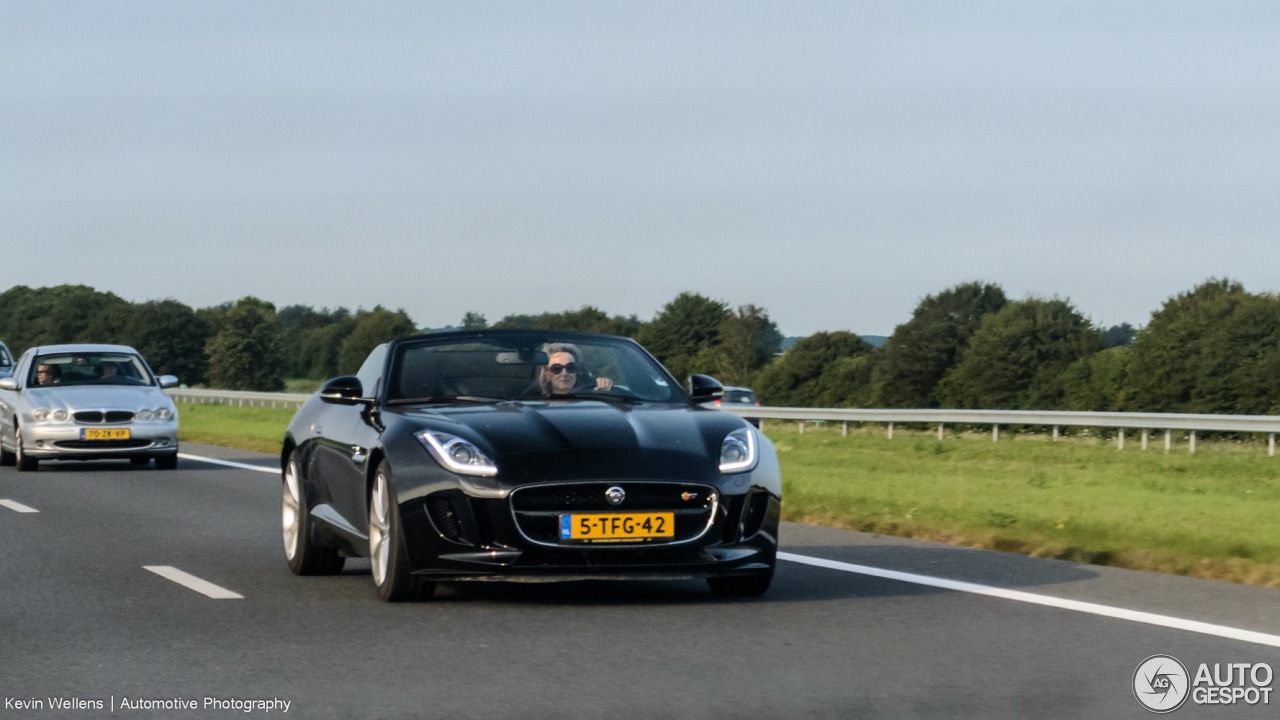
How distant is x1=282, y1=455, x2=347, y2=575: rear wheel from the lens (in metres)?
9.37

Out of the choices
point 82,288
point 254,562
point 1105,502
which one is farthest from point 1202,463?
point 82,288

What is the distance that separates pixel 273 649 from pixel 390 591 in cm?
132

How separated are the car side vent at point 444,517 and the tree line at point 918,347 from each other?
1376 inches

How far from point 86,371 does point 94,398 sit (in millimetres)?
1016

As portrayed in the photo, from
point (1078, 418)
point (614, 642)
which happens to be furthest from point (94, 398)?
point (1078, 418)

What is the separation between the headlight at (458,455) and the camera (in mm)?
7594

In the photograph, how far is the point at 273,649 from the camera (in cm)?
671

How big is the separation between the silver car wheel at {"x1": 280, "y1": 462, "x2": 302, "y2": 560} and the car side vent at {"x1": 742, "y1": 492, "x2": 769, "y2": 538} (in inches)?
118

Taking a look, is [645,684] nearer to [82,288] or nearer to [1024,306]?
[1024,306]

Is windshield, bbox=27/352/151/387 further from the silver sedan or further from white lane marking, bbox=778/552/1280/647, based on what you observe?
white lane marking, bbox=778/552/1280/647

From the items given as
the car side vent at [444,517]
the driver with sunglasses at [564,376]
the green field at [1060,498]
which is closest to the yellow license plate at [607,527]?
the car side vent at [444,517]

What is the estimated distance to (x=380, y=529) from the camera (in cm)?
814

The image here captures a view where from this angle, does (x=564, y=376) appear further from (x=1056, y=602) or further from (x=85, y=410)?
(x=85, y=410)

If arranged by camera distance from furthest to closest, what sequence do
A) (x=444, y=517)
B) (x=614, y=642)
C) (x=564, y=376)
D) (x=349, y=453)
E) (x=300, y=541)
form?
(x=300, y=541), (x=564, y=376), (x=349, y=453), (x=444, y=517), (x=614, y=642)
